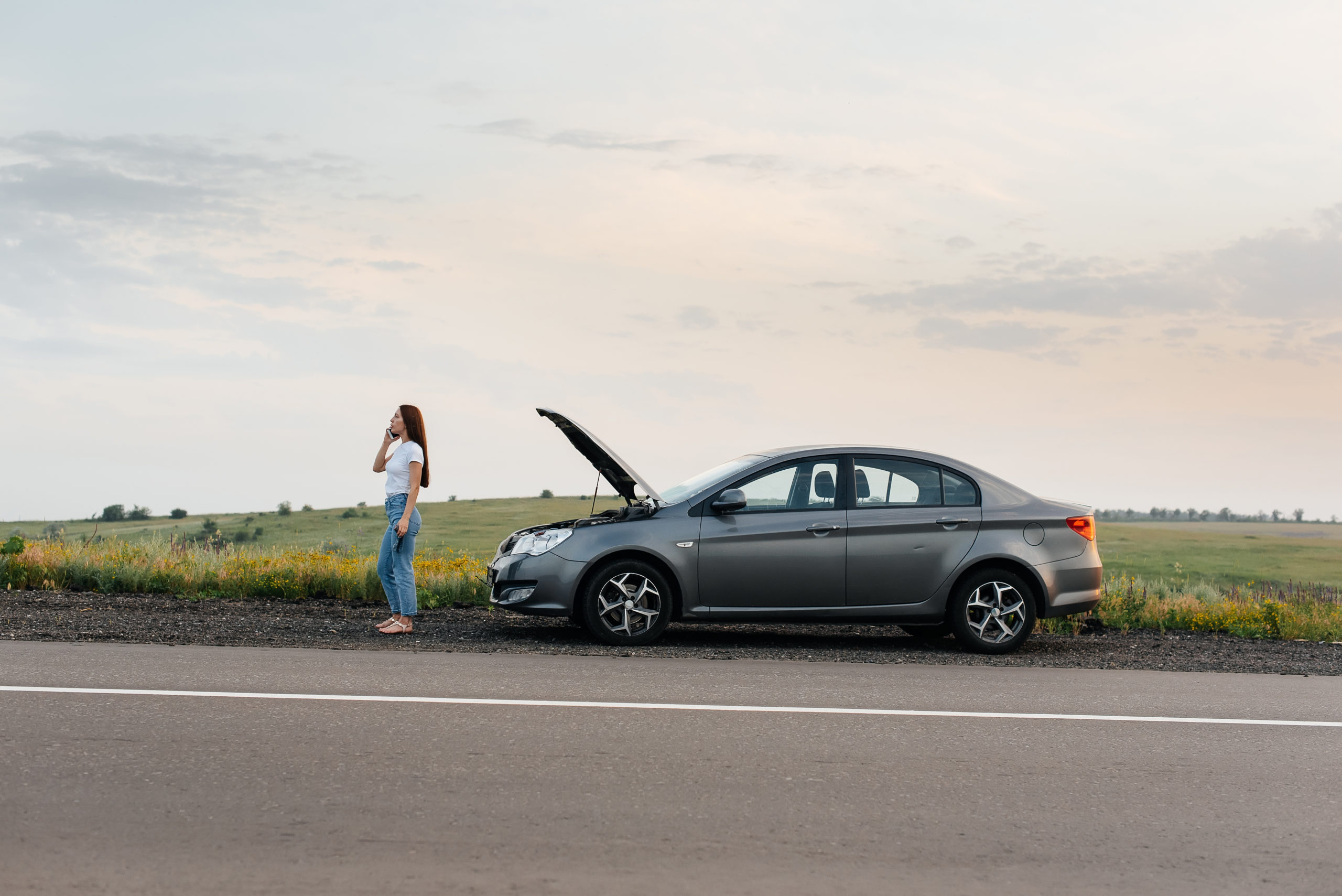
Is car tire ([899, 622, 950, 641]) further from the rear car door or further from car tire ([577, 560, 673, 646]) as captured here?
car tire ([577, 560, 673, 646])

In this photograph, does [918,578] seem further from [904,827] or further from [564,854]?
[564,854]

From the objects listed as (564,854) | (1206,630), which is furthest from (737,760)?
(1206,630)

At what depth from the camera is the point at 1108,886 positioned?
4.42 metres

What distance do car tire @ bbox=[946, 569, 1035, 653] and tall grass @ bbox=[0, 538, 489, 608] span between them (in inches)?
243

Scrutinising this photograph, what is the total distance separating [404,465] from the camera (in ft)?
36.1

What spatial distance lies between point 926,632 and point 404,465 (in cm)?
572

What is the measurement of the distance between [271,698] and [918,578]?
582 centimetres

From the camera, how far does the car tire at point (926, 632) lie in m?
11.9

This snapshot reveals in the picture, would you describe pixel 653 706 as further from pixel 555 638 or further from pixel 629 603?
pixel 555 638

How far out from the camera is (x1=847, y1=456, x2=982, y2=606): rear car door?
10.6 m

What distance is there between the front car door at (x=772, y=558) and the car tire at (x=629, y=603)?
0.40 m

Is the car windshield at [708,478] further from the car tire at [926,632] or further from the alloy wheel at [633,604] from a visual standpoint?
the car tire at [926,632]

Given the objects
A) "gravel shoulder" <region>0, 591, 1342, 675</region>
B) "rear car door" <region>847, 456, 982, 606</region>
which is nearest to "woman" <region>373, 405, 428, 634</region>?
"gravel shoulder" <region>0, 591, 1342, 675</region>

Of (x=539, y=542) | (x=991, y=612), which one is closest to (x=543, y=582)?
(x=539, y=542)
